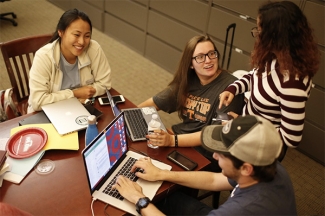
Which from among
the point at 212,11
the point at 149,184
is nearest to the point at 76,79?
the point at 149,184

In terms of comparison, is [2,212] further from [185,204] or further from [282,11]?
[282,11]

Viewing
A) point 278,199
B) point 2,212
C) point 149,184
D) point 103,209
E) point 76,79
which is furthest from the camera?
point 76,79

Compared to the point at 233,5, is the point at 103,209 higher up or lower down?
lower down

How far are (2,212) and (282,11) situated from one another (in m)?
1.43

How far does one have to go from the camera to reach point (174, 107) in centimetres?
213

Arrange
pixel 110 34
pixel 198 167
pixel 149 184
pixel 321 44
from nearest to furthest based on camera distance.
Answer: pixel 149 184, pixel 198 167, pixel 321 44, pixel 110 34

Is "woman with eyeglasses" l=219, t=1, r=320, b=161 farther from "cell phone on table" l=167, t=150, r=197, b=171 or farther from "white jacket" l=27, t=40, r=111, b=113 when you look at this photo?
"white jacket" l=27, t=40, r=111, b=113

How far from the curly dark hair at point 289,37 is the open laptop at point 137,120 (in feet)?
2.42

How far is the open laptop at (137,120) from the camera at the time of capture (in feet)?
5.81

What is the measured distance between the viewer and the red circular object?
5.16 ft

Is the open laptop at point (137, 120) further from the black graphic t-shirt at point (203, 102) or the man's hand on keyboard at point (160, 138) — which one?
the black graphic t-shirt at point (203, 102)

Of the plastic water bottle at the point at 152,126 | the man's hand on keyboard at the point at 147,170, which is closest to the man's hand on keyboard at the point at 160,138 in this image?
the plastic water bottle at the point at 152,126

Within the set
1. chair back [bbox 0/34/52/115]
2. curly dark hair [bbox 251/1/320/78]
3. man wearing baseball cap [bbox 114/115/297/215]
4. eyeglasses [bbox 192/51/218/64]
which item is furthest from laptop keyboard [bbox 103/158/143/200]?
chair back [bbox 0/34/52/115]

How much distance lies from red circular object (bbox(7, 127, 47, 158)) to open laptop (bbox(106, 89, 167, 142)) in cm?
44
